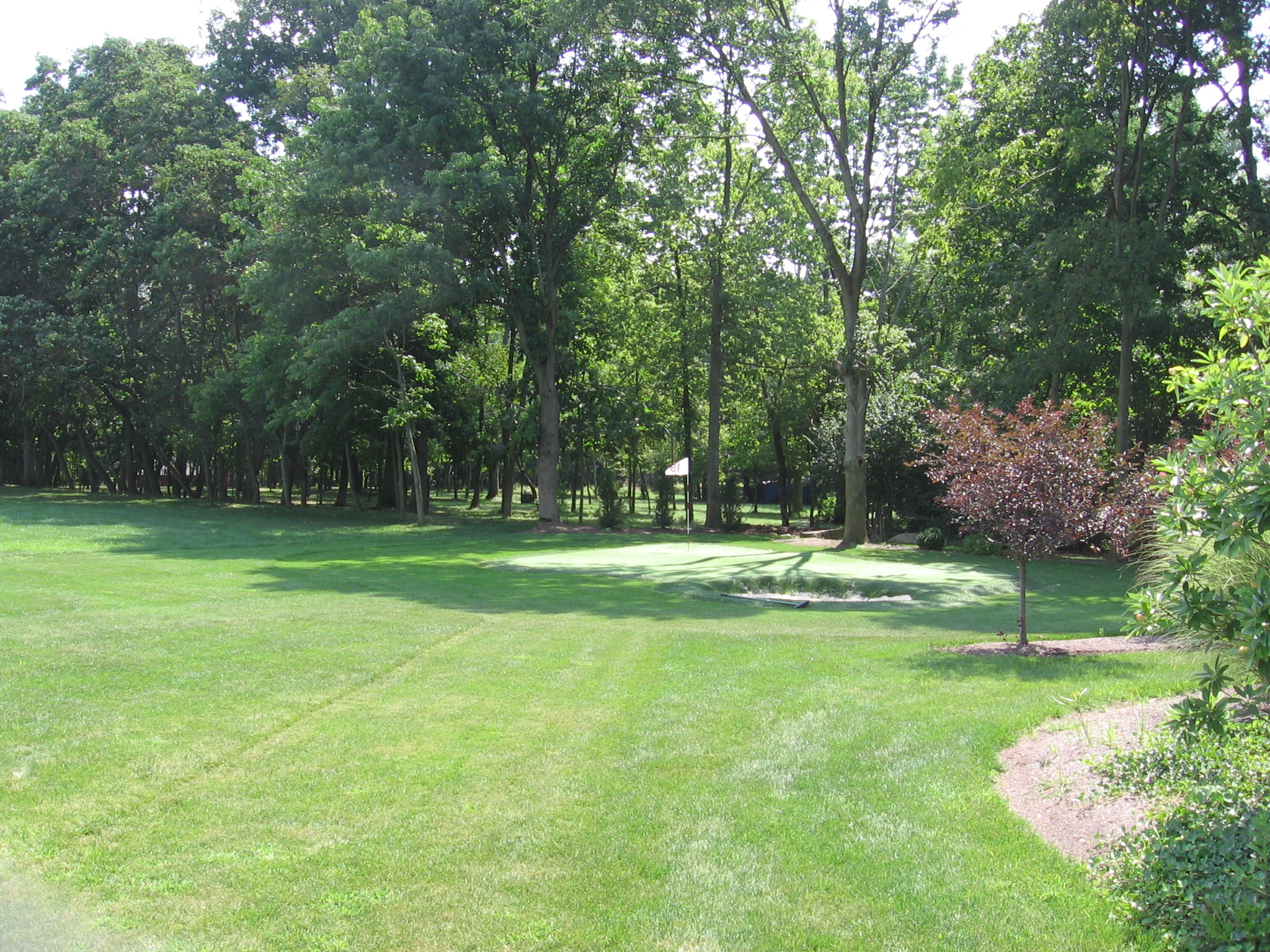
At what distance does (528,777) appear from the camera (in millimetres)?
6777

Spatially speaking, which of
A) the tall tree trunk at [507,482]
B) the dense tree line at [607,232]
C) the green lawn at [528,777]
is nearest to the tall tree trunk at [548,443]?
the dense tree line at [607,232]

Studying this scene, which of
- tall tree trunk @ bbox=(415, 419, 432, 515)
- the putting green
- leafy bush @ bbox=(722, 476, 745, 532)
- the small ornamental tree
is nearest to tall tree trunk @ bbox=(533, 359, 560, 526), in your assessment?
tall tree trunk @ bbox=(415, 419, 432, 515)

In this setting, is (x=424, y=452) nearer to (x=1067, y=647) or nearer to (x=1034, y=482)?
(x=1067, y=647)

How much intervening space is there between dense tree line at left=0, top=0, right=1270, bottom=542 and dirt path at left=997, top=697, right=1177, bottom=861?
1728 centimetres

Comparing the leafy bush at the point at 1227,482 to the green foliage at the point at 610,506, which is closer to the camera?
the leafy bush at the point at 1227,482

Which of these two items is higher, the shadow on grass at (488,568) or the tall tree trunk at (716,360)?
the tall tree trunk at (716,360)

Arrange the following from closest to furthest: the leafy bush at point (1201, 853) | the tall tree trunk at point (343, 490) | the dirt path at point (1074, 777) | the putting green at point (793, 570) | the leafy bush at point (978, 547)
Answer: the leafy bush at point (1201, 853) → the dirt path at point (1074, 777) → the putting green at point (793, 570) → the leafy bush at point (978, 547) → the tall tree trunk at point (343, 490)

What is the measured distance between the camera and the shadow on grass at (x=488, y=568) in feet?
51.7

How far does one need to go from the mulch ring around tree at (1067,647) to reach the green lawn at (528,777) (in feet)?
2.00

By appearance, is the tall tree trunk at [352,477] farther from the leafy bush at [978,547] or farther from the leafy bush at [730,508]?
the leafy bush at [978,547]

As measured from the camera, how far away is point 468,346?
44.9m

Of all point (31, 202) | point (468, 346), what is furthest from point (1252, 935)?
point (31, 202)

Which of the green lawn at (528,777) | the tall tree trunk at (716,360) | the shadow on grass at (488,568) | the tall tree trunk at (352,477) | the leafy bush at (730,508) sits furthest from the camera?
the tall tree trunk at (352,477)

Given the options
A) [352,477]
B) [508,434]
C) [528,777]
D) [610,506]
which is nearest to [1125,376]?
[610,506]
